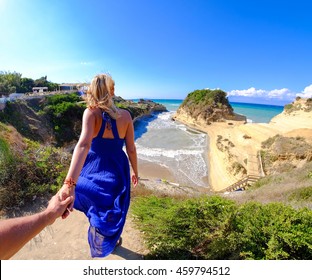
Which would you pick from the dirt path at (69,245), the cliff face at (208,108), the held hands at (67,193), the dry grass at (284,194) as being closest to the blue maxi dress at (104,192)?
the held hands at (67,193)

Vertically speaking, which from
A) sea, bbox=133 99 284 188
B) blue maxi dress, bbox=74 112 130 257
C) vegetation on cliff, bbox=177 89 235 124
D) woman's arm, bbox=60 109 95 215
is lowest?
sea, bbox=133 99 284 188

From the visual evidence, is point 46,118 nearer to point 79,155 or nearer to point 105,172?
point 105,172

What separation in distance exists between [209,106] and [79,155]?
143 ft

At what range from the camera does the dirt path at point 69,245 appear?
137 inches

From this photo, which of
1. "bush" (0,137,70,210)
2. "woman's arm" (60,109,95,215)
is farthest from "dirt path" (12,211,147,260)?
"woman's arm" (60,109,95,215)

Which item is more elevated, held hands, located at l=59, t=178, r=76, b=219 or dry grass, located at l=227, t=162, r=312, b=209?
held hands, located at l=59, t=178, r=76, b=219

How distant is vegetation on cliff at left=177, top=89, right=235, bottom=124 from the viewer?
42031mm

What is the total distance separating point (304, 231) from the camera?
2711 mm

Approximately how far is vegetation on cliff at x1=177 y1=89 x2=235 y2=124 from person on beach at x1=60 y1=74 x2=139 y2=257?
3997cm

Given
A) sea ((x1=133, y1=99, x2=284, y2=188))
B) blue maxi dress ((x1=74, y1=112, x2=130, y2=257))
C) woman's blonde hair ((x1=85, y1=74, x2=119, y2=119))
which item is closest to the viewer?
woman's blonde hair ((x1=85, y1=74, x2=119, y2=119))

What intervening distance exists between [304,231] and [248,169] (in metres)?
16.1

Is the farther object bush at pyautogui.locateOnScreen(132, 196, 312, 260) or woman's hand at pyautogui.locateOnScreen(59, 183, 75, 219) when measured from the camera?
bush at pyautogui.locateOnScreen(132, 196, 312, 260)

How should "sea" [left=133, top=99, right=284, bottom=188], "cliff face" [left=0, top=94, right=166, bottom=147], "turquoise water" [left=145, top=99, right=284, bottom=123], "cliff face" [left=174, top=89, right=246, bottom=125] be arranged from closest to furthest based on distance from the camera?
"sea" [left=133, top=99, right=284, bottom=188], "cliff face" [left=0, top=94, right=166, bottom=147], "cliff face" [left=174, top=89, right=246, bottom=125], "turquoise water" [left=145, top=99, right=284, bottom=123]

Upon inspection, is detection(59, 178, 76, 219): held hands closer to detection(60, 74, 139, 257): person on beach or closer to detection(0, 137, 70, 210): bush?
detection(60, 74, 139, 257): person on beach
